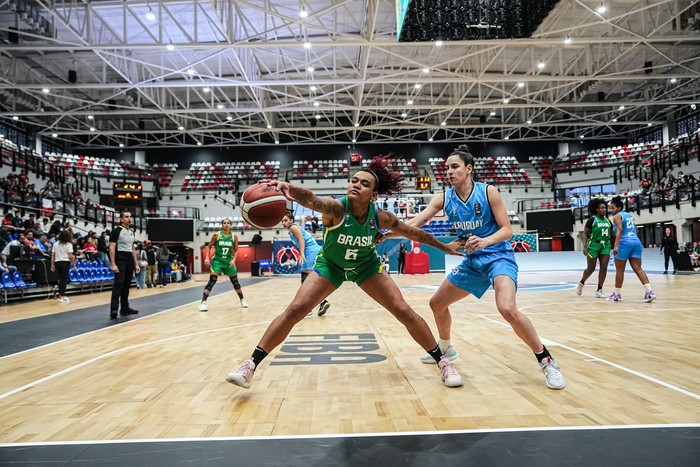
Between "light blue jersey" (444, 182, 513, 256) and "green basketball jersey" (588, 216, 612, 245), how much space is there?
6014 millimetres

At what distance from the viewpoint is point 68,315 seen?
26.6 feet

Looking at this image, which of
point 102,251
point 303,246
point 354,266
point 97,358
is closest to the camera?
point 354,266

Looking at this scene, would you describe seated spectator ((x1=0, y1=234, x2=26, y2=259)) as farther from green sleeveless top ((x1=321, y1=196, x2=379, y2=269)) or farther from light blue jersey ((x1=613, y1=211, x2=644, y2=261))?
light blue jersey ((x1=613, y1=211, x2=644, y2=261))

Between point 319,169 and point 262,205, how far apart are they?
34055mm

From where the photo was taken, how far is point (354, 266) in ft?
11.0

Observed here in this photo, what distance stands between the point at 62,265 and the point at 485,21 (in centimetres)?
1301

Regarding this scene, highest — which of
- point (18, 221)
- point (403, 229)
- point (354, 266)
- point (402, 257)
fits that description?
point (18, 221)

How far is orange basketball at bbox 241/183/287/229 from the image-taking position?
10.6 feet

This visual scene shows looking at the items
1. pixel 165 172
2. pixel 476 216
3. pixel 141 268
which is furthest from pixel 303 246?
pixel 165 172

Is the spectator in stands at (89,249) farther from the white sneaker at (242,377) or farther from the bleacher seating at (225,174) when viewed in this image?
the bleacher seating at (225,174)

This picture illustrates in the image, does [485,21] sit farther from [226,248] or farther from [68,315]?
[68,315]

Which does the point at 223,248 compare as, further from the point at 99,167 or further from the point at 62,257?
the point at 99,167

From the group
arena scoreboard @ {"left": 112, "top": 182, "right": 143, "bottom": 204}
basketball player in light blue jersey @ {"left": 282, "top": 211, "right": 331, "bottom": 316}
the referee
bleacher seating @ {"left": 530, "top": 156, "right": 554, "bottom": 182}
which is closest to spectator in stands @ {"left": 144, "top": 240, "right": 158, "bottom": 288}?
the referee

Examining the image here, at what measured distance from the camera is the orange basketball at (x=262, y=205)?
3.24 m
